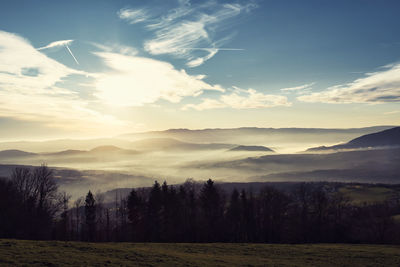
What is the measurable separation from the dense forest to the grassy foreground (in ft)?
89.8

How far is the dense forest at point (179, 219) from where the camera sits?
2613 inches

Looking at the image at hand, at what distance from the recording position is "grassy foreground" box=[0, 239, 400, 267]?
29.4m

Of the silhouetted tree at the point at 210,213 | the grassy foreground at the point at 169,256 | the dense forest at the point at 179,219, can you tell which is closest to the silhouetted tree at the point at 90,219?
the dense forest at the point at 179,219

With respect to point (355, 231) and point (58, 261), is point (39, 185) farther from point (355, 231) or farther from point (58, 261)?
point (355, 231)

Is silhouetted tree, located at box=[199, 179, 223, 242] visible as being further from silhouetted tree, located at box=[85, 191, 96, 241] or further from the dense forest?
silhouetted tree, located at box=[85, 191, 96, 241]

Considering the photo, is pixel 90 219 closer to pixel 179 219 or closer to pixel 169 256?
pixel 179 219

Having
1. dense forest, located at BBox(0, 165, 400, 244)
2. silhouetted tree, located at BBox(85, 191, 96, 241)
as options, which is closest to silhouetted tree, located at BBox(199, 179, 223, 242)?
dense forest, located at BBox(0, 165, 400, 244)

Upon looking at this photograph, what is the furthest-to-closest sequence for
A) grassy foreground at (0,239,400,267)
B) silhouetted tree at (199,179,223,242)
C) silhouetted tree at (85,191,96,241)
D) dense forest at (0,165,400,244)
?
silhouetted tree at (199,179,223,242) < silhouetted tree at (85,191,96,241) < dense forest at (0,165,400,244) < grassy foreground at (0,239,400,267)

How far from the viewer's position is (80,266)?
27141mm

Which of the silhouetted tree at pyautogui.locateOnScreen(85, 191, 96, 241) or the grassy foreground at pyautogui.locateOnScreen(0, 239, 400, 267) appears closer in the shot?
the grassy foreground at pyautogui.locateOnScreen(0, 239, 400, 267)

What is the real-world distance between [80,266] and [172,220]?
51057 millimetres

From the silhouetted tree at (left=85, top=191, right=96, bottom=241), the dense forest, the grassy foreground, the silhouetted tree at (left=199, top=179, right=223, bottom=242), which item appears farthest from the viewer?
the silhouetted tree at (left=199, top=179, right=223, bottom=242)

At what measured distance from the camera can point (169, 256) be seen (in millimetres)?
35781

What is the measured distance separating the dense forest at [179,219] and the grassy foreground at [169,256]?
2736cm
